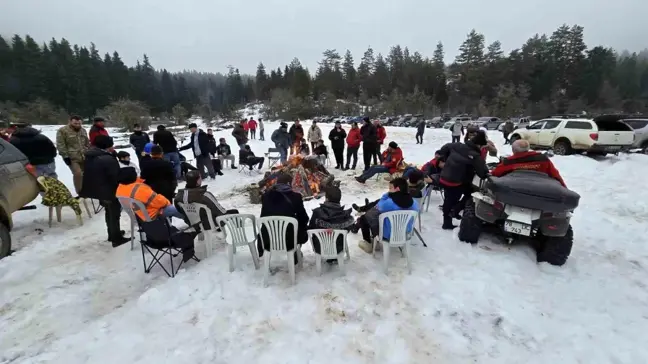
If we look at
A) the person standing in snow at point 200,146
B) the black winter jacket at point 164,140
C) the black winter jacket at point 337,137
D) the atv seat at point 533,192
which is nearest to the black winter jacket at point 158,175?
the black winter jacket at point 164,140

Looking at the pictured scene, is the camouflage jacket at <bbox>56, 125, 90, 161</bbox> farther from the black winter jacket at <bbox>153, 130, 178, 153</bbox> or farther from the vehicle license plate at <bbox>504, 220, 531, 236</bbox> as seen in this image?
the vehicle license plate at <bbox>504, 220, 531, 236</bbox>

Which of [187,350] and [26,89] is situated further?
[26,89]

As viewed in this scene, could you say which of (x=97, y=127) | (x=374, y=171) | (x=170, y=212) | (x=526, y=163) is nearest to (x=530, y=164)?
(x=526, y=163)

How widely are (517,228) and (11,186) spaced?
742 cm

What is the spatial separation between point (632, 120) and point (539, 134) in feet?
10.9

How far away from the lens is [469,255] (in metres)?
4.26

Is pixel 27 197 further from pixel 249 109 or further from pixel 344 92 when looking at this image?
pixel 249 109

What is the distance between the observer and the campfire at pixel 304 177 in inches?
309

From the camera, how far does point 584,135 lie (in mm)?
11492

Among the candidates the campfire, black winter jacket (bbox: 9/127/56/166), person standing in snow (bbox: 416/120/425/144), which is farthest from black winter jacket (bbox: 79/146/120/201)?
person standing in snow (bbox: 416/120/425/144)

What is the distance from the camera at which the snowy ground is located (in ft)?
9.05

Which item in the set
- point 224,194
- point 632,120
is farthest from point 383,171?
point 632,120

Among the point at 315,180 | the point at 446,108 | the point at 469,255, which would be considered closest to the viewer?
the point at 469,255

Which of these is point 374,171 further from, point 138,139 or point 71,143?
point 71,143
